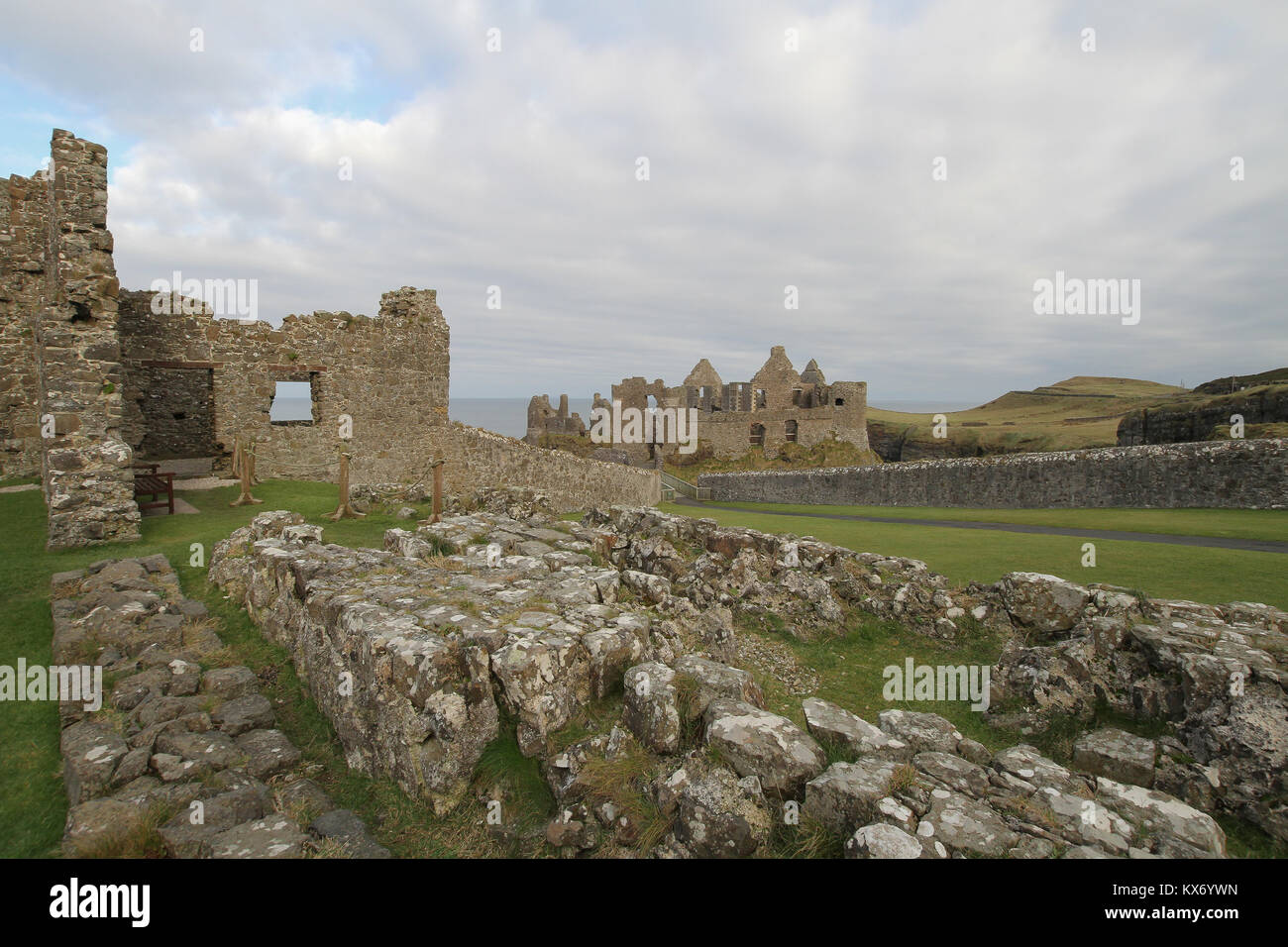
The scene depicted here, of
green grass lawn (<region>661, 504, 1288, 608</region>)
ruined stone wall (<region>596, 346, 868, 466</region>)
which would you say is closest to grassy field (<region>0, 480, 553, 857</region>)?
green grass lawn (<region>661, 504, 1288, 608</region>)

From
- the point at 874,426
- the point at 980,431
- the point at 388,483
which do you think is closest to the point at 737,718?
the point at 388,483

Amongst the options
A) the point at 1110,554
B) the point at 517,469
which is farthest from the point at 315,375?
the point at 1110,554

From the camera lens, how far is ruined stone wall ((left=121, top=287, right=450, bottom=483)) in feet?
57.1

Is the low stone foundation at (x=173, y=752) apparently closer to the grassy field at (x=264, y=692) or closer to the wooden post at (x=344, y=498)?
the grassy field at (x=264, y=692)

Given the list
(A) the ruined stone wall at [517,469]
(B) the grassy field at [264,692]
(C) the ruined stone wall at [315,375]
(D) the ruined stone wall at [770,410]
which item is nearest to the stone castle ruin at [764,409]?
(D) the ruined stone wall at [770,410]

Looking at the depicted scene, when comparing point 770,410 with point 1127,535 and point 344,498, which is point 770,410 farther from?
point 344,498

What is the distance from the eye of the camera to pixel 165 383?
18.0 meters

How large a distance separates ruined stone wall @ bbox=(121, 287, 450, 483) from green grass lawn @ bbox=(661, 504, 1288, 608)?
1279 centimetres

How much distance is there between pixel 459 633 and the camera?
223 inches

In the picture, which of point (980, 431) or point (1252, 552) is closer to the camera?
point (1252, 552)

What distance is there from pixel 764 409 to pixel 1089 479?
102 ft

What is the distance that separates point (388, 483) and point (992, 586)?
60.5 feet

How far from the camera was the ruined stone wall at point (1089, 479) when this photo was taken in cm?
1688
